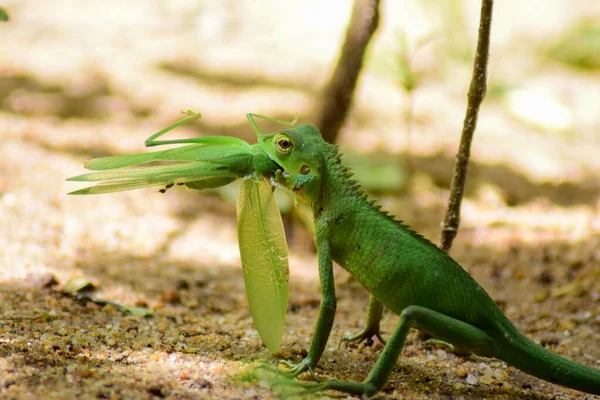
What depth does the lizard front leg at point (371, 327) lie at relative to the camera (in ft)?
12.2

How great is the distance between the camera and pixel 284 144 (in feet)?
10.7

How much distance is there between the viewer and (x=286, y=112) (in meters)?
9.08

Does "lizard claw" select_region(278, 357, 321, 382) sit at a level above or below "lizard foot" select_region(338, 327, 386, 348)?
below

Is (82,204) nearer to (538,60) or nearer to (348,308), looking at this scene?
(348,308)

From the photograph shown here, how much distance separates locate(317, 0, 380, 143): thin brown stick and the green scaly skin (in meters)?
2.24

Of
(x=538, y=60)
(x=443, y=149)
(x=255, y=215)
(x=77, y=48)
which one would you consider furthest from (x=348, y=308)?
(x=538, y=60)

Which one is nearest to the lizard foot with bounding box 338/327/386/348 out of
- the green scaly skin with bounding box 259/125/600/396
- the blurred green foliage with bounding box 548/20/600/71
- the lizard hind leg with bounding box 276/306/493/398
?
the green scaly skin with bounding box 259/125/600/396

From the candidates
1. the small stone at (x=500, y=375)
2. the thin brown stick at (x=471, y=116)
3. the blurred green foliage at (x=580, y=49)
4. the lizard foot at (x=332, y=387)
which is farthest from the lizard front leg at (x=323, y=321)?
the blurred green foliage at (x=580, y=49)

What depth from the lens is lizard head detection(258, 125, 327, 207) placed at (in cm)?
325

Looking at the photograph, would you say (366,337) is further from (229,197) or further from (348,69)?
(229,197)

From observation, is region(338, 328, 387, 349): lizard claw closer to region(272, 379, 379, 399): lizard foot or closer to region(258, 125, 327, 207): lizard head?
region(272, 379, 379, 399): lizard foot

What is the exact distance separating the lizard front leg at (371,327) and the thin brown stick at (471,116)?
0.55 meters

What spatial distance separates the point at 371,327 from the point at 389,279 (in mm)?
755

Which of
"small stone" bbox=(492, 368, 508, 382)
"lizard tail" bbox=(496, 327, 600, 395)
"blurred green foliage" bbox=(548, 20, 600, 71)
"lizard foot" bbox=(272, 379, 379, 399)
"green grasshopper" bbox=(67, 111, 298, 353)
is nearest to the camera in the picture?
"lizard foot" bbox=(272, 379, 379, 399)
